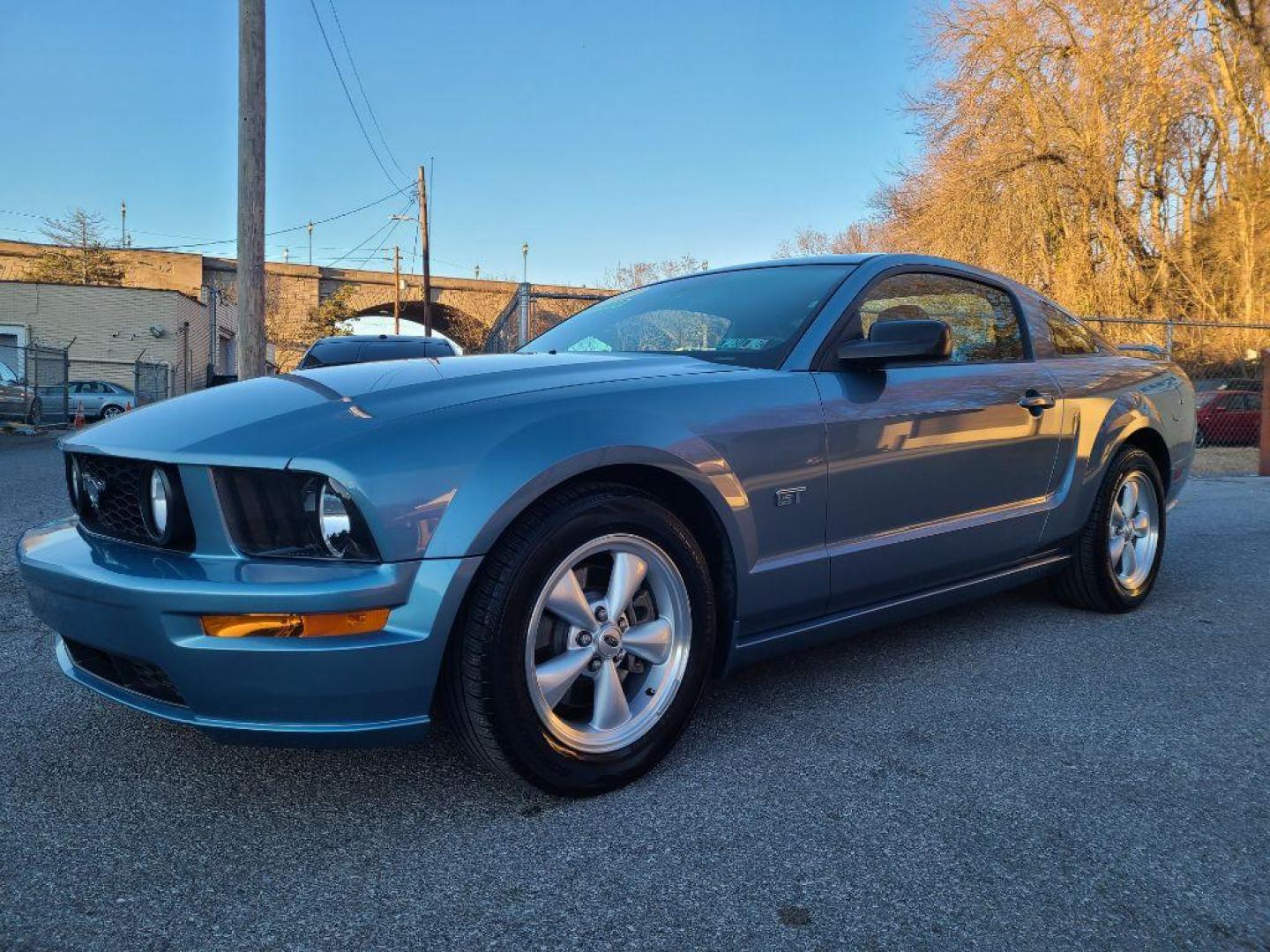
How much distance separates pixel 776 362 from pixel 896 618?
0.95 meters

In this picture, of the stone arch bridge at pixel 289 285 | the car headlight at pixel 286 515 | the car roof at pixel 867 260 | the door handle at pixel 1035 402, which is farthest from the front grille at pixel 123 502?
the stone arch bridge at pixel 289 285

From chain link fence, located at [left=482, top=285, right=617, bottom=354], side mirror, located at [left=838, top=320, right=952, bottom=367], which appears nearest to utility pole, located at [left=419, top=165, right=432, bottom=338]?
chain link fence, located at [left=482, top=285, right=617, bottom=354]

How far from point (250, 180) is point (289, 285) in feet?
136

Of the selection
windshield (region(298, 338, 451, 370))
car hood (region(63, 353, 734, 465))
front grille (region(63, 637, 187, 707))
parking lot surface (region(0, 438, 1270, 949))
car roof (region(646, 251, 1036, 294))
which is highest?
car roof (region(646, 251, 1036, 294))

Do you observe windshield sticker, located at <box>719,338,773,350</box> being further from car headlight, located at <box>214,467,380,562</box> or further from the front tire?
car headlight, located at <box>214,467,380,562</box>

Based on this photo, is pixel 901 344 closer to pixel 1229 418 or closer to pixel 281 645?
pixel 281 645

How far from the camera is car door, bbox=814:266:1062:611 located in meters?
2.72

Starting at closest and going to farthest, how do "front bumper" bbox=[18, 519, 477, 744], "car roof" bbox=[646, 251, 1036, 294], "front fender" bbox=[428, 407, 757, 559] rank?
"front bumper" bbox=[18, 519, 477, 744], "front fender" bbox=[428, 407, 757, 559], "car roof" bbox=[646, 251, 1036, 294]

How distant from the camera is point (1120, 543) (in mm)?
3961

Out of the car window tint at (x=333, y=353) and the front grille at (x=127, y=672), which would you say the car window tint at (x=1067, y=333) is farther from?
the car window tint at (x=333, y=353)

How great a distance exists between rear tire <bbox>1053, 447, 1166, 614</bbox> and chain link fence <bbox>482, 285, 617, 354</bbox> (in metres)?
4.09

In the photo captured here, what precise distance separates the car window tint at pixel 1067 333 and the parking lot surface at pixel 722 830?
1.48m

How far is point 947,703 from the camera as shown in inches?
110

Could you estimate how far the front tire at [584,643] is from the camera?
1.98 m
